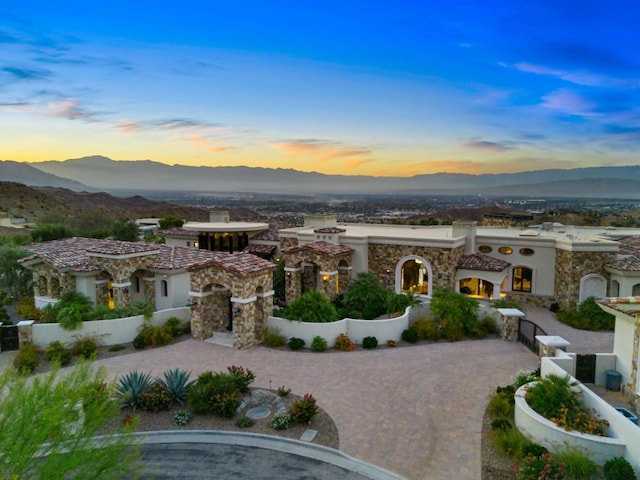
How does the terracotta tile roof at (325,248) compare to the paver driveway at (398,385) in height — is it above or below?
above

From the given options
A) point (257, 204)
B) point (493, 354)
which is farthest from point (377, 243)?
point (257, 204)

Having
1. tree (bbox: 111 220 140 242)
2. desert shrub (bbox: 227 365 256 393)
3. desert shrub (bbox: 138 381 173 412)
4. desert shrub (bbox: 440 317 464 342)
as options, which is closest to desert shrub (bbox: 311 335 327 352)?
desert shrub (bbox: 227 365 256 393)

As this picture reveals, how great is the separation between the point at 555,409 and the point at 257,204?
111746mm

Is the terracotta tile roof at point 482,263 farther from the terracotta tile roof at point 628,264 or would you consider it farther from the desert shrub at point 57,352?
the desert shrub at point 57,352

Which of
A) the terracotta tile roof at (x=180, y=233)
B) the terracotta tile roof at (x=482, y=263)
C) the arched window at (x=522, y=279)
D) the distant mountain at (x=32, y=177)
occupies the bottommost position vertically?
the arched window at (x=522, y=279)

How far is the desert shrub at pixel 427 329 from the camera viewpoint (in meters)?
20.7

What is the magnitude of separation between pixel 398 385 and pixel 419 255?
12.5 metres

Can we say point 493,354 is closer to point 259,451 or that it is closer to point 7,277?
point 259,451

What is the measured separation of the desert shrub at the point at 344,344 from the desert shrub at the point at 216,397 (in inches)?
245

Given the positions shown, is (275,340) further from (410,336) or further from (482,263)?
(482,263)

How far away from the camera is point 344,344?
19484 mm

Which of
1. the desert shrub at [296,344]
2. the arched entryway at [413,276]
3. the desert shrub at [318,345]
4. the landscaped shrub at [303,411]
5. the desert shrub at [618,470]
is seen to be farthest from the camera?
the arched entryway at [413,276]

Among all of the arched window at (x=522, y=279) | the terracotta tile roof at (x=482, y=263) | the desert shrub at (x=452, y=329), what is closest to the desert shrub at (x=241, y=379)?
the desert shrub at (x=452, y=329)

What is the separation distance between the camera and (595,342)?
66.5 ft
